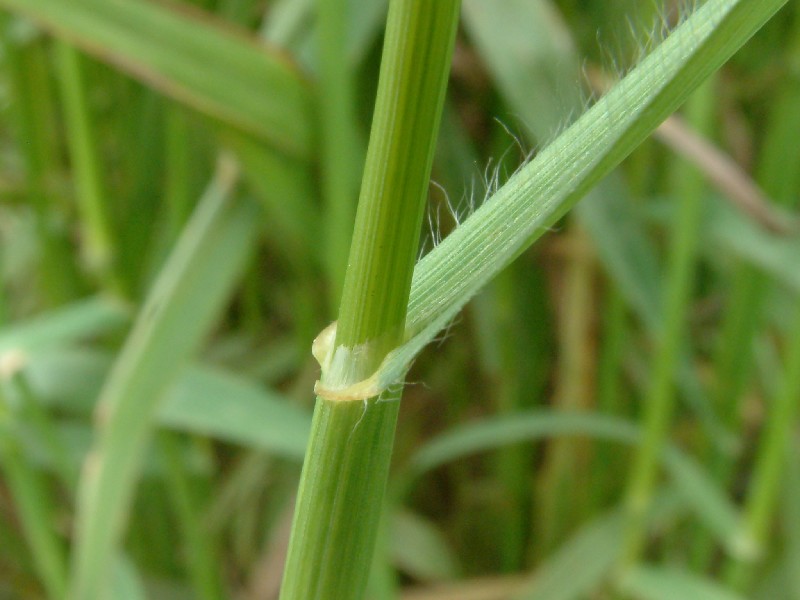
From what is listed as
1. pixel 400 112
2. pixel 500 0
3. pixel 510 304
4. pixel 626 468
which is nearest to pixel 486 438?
pixel 510 304

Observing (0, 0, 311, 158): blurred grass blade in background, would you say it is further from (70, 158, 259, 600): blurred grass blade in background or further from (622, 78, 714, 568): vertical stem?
(622, 78, 714, 568): vertical stem

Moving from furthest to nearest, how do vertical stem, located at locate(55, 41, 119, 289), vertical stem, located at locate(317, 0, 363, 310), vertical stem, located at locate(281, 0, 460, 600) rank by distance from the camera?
vertical stem, located at locate(55, 41, 119, 289) < vertical stem, located at locate(317, 0, 363, 310) < vertical stem, located at locate(281, 0, 460, 600)

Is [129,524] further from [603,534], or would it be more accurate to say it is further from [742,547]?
[742,547]

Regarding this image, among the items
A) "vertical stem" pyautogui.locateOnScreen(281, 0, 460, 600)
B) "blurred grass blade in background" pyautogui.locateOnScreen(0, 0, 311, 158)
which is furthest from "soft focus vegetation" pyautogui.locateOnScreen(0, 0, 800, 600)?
"vertical stem" pyautogui.locateOnScreen(281, 0, 460, 600)

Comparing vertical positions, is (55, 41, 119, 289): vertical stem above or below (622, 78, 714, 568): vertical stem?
above

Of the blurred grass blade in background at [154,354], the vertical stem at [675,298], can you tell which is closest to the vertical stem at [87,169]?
the blurred grass blade in background at [154,354]

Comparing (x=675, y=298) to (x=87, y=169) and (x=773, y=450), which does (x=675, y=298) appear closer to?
(x=773, y=450)

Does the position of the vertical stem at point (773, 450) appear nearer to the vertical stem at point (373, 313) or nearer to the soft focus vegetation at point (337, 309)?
the soft focus vegetation at point (337, 309)

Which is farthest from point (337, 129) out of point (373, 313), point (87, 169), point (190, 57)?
point (373, 313)
